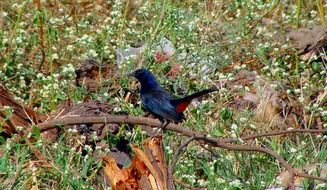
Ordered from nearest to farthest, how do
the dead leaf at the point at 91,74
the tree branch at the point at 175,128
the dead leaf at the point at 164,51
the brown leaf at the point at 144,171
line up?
the brown leaf at the point at 144,171 → the tree branch at the point at 175,128 → the dead leaf at the point at 91,74 → the dead leaf at the point at 164,51

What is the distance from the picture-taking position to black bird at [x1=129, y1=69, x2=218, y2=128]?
19.6 ft

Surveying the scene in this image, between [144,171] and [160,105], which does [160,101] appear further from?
[144,171]

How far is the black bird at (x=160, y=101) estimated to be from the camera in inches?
236

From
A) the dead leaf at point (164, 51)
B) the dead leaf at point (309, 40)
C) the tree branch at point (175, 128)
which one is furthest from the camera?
the dead leaf at point (309, 40)

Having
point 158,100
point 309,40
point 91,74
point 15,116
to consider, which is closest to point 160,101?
point 158,100

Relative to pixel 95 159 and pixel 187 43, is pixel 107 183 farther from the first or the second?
pixel 187 43

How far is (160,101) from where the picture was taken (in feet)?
20.1

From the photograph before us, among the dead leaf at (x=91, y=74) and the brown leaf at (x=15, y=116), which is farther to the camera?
the dead leaf at (x=91, y=74)

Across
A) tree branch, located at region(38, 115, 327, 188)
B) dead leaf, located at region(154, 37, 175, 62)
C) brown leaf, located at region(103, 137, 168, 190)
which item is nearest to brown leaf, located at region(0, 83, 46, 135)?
tree branch, located at region(38, 115, 327, 188)

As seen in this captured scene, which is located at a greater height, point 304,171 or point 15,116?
point 304,171

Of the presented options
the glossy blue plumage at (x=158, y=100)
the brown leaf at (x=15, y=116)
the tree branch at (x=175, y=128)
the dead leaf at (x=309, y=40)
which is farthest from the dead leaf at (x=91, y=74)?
the dead leaf at (x=309, y=40)

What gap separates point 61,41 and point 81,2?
0.97 metres

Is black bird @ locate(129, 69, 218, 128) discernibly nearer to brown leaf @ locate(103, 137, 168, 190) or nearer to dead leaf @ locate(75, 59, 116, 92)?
brown leaf @ locate(103, 137, 168, 190)

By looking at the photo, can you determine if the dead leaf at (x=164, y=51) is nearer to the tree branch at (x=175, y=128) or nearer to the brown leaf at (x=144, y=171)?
the tree branch at (x=175, y=128)
